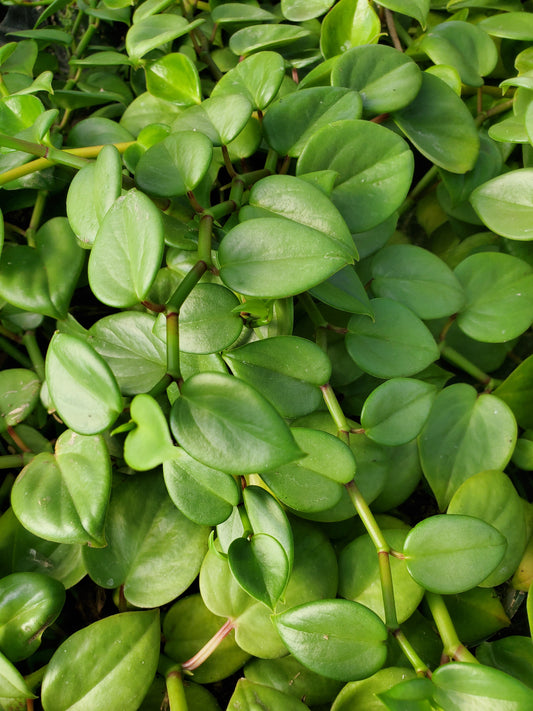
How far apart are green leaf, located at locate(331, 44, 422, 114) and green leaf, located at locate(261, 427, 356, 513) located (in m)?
0.37

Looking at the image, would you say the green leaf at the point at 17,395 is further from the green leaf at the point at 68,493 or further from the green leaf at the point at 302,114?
the green leaf at the point at 302,114

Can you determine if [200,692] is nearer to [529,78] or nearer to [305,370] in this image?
[305,370]

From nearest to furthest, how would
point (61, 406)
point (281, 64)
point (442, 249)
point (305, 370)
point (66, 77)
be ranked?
point (61, 406) → point (305, 370) → point (281, 64) → point (442, 249) → point (66, 77)

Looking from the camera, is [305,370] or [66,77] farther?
[66,77]

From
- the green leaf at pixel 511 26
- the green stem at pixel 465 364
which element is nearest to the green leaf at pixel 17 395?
the green stem at pixel 465 364

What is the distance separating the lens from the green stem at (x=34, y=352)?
0.63 m

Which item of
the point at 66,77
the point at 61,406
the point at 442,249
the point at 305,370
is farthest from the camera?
the point at 66,77

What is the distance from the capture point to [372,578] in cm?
51

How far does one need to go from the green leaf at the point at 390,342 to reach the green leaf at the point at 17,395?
1.08 ft

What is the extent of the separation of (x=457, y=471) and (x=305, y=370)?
0.62 ft

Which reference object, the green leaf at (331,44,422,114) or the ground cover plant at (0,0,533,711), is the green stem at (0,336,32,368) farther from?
the green leaf at (331,44,422,114)

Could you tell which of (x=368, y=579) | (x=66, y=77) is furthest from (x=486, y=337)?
(x=66, y=77)

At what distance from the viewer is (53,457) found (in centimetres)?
51

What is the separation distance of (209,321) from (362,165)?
24 cm
